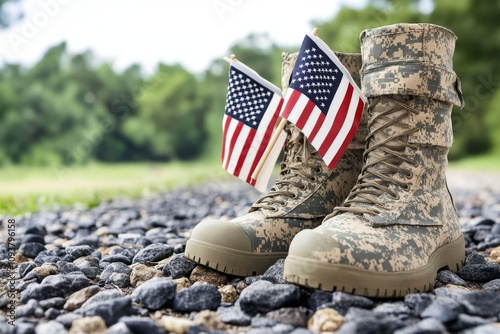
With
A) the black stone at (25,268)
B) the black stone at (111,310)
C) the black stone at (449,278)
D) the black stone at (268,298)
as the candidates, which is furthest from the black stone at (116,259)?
the black stone at (449,278)

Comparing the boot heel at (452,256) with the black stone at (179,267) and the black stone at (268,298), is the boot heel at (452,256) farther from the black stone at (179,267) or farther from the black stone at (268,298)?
the black stone at (179,267)

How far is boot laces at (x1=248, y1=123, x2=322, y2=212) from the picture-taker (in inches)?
89.7

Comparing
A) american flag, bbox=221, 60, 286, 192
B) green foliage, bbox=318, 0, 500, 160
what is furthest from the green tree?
american flag, bbox=221, 60, 286, 192

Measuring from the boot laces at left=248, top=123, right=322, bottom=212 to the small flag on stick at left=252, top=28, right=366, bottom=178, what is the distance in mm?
200

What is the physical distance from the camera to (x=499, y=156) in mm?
21531

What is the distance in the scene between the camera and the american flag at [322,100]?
210 centimetres

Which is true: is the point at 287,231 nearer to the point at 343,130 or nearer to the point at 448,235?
the point at 343,130

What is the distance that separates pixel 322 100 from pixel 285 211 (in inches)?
21.0

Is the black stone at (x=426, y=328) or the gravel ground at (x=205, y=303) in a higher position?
the black stone at (x=426, y=328)

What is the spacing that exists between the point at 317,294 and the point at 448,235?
2.65 ft

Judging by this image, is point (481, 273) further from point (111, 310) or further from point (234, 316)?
point (111, 310)

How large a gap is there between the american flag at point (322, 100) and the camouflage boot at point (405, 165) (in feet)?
0.39

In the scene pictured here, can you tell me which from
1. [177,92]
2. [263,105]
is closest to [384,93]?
[263,105]

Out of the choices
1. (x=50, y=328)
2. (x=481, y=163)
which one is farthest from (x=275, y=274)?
(x=481, y=163)
